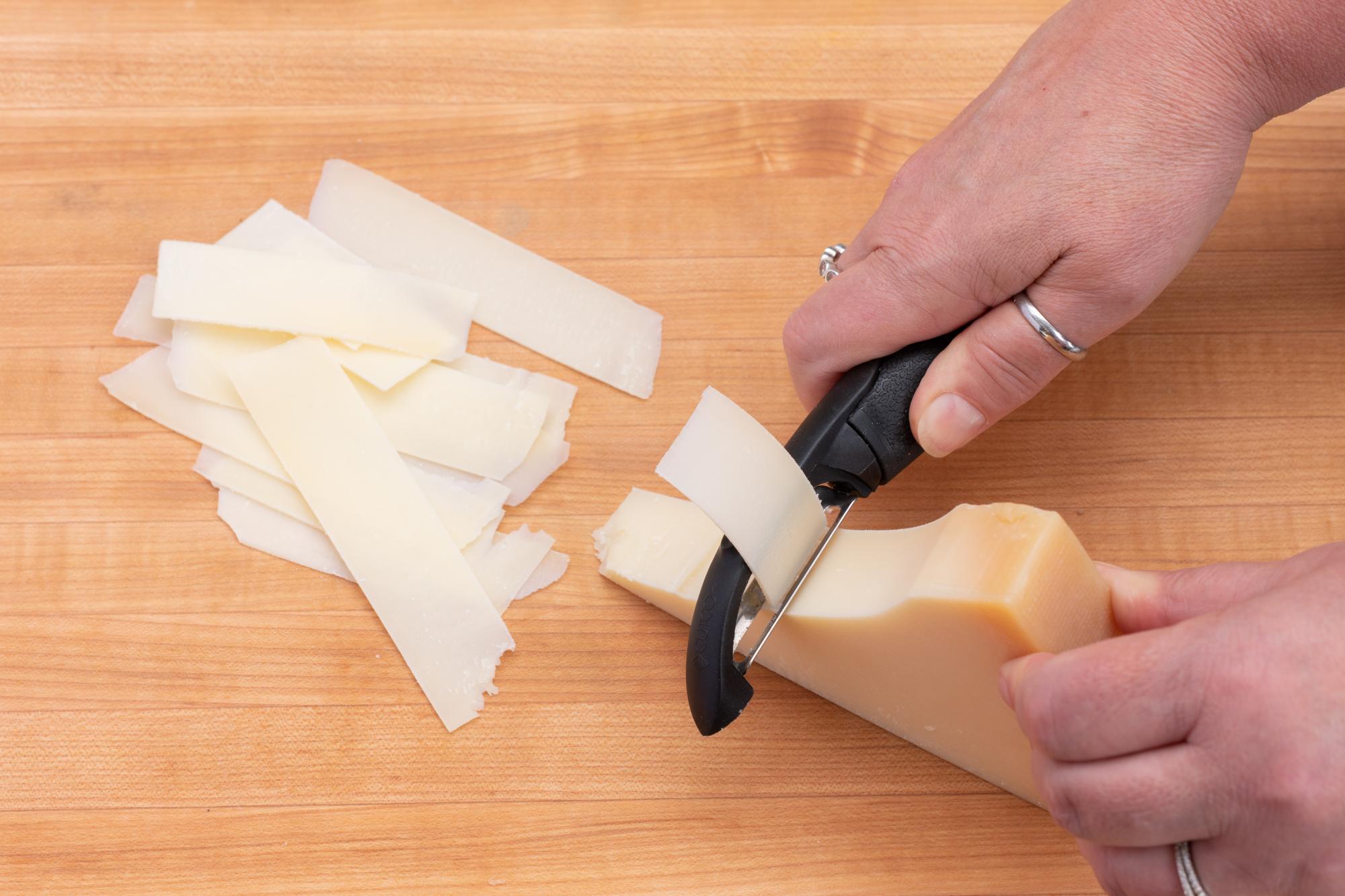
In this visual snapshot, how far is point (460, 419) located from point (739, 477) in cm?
50

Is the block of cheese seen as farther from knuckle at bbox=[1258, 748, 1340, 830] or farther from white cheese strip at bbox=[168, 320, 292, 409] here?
white cheese strip at bbox=[168, 320, 292, 409]

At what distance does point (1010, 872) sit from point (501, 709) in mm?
578

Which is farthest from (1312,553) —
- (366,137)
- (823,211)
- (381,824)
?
(366,137)

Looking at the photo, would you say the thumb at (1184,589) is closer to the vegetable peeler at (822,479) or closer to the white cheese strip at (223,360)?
the vegetable peeler at (822,479)

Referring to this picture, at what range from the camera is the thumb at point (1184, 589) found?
956 millimetres

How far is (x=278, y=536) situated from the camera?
4.25 ft

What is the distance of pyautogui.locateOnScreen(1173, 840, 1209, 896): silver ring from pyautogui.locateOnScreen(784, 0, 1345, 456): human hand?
0.43 meters

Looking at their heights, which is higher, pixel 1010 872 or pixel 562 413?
pixel 562 413

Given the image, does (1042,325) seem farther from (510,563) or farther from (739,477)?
(510,563)

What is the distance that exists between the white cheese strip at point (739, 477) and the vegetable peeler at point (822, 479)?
36 millimetres

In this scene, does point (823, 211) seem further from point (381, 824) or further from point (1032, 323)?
point (381, 824)

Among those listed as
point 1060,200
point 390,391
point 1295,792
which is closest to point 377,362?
point 390,391

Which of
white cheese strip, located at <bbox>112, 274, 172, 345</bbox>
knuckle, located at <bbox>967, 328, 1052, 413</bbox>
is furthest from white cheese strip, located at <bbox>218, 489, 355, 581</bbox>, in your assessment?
knuckle, located at <bbox>967, 328, 1052, 413</bbox>

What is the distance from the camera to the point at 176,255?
1.38m
